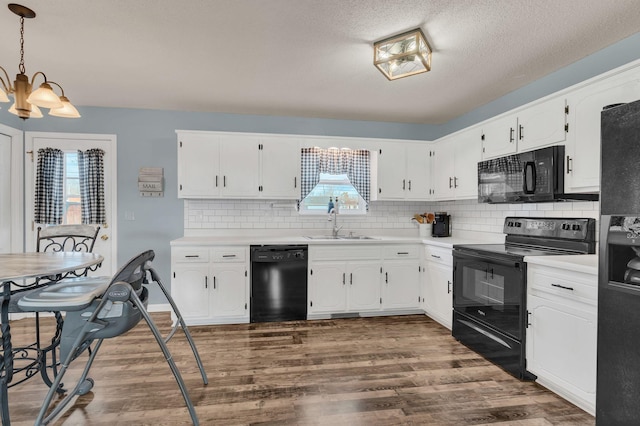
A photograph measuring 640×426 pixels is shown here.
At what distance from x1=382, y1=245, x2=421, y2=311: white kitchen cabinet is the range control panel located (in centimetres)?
106

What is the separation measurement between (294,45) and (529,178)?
81.5 inches

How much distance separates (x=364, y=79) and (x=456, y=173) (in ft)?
5.03

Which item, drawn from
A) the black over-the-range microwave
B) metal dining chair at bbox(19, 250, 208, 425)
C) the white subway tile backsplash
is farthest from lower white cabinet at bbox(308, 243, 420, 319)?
metal dining chair at bbox(19, 250, 208, 425)

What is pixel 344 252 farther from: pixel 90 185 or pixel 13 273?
pixel 90 185

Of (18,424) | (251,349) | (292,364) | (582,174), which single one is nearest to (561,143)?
(582,174)

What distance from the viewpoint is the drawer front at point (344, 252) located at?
375 cm

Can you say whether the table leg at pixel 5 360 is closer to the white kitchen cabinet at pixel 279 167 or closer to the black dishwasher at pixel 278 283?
the black dishwasher at pixel 278 283

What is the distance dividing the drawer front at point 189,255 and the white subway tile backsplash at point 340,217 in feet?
2.12

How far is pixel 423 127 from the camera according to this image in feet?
15.5

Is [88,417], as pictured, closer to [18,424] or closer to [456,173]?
[18,424]

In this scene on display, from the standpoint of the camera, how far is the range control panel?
2543 mm

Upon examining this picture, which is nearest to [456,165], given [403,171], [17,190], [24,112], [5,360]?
[403,171]

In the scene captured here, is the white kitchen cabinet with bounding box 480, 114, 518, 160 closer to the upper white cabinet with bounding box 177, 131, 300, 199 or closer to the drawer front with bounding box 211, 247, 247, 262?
the upper white cabinet with bounding box 177, 131, 300, 199

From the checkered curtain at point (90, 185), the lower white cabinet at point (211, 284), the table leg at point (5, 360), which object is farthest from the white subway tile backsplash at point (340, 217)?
the table leg at point (5, 360)
